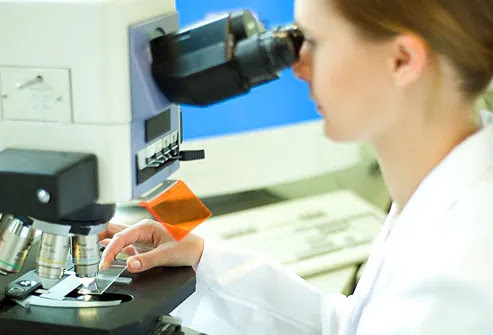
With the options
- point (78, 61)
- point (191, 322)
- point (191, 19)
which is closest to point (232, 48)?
point (78, 61)

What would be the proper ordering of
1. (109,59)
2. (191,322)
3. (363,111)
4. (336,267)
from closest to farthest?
1. (109,59)
2. (363,111)
3. (191,322)
4. (336,267)

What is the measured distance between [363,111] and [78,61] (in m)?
0.32

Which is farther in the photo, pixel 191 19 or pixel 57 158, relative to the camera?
pixel 191 19

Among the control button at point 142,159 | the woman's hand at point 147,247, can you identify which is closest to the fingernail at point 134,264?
the woman's hand at point 147,247

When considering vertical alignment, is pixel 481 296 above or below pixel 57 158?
below

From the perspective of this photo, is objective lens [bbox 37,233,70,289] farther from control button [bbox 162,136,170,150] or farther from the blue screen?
the blue screen

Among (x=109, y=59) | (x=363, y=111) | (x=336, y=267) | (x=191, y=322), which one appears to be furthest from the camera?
(x=336, y=267)

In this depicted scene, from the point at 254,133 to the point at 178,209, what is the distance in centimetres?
70

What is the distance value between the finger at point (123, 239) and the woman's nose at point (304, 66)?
347mm

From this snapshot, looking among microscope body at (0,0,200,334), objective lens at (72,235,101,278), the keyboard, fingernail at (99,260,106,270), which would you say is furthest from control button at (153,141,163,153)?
the keyboard

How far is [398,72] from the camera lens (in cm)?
Result: 89

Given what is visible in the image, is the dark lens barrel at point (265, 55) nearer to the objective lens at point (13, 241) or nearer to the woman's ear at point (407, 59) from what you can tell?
the woman's ear at point (407, 59)

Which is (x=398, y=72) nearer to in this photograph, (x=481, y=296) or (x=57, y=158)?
(x=481, y=296)

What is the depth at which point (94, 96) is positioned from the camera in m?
0.81
